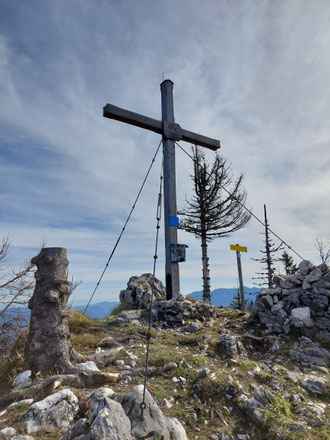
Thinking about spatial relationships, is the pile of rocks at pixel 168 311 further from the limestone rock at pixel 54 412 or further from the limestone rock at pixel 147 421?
the limestone rock at pixel 54 412

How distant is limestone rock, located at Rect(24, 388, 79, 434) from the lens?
10.3 feet

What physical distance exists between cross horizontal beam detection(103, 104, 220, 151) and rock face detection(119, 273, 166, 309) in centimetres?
546

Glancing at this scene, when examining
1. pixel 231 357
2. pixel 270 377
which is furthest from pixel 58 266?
pixel 270 377

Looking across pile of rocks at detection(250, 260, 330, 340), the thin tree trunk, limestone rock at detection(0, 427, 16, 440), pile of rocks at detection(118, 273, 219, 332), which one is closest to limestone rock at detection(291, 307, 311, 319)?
pile of rocks at detection(250, 260, 330, 340)

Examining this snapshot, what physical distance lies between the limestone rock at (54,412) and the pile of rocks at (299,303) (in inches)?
208

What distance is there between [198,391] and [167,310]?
397 centimetres

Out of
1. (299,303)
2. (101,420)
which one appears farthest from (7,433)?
(299,303)

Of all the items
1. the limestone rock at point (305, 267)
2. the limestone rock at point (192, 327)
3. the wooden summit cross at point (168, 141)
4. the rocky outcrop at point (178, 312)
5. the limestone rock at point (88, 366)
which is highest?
the wooden summit cross at point (168, 141)

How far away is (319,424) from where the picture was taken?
3602 millimetres

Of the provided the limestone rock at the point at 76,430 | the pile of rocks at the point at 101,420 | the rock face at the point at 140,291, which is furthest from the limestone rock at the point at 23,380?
the rock face at the point at 140,291

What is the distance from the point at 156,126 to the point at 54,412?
8725 mm

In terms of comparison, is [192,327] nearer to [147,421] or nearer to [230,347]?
[230,347]

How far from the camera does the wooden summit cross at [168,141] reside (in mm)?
9156

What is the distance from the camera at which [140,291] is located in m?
9.69
